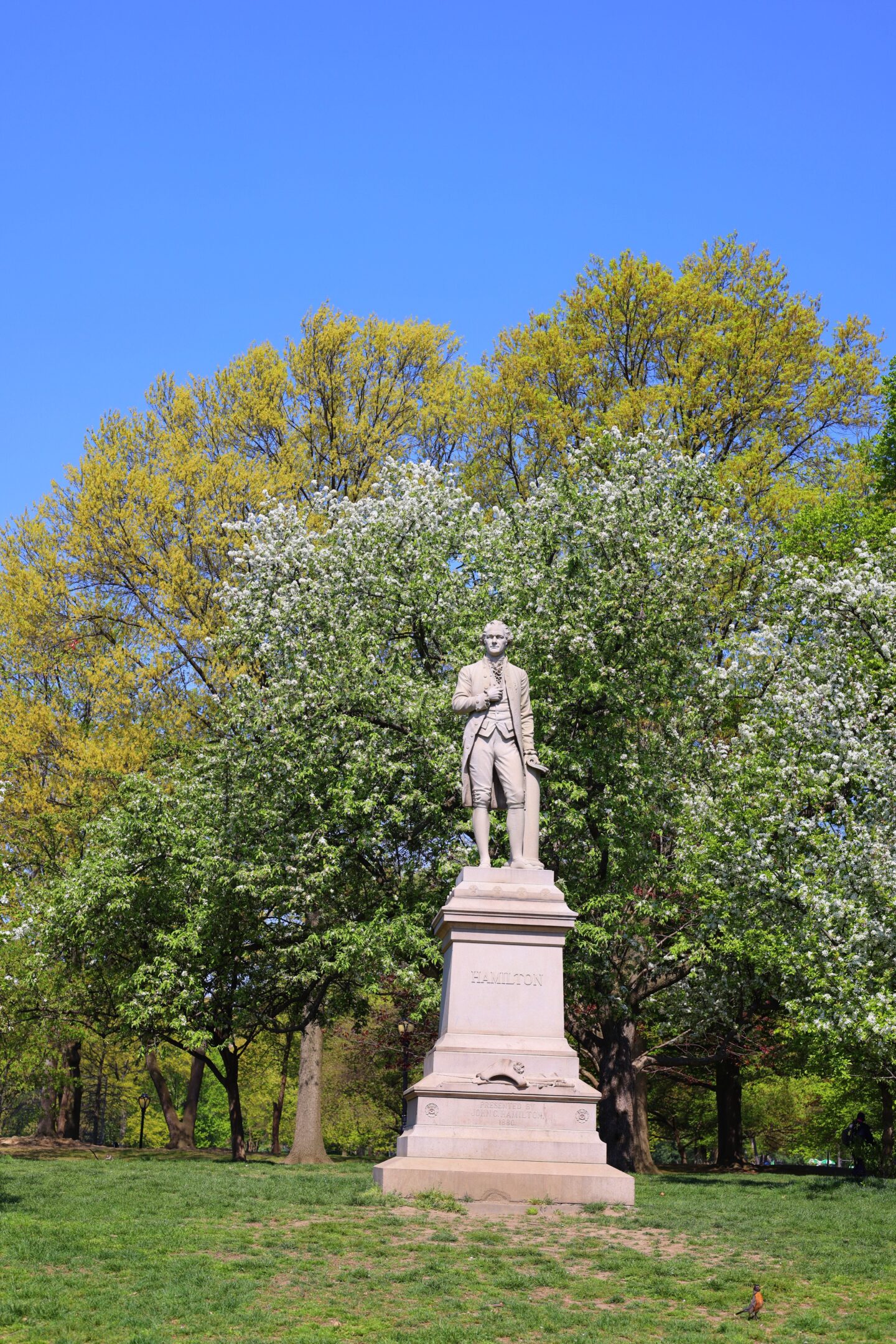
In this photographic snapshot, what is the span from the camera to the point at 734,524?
26.2m

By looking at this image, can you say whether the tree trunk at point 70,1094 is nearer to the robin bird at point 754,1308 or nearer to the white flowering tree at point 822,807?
the white flowering tree at point 822,807

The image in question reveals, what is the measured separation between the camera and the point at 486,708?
16.5m

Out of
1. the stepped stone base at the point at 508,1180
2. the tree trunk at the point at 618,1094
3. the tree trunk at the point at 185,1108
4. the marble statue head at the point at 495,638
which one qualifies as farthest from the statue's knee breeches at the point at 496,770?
the tree trunk at the point at 185,1108

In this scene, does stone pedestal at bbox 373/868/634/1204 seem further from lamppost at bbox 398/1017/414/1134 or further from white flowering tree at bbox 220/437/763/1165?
lamppost at bbox 398/1017/414/1134

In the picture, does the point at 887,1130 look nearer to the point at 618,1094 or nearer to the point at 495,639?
the point at 618,1094

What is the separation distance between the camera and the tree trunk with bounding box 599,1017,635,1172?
25109 mm

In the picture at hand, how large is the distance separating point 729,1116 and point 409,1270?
29.0 m

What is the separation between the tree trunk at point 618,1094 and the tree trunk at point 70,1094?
16718mm

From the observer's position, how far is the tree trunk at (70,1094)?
119 feet

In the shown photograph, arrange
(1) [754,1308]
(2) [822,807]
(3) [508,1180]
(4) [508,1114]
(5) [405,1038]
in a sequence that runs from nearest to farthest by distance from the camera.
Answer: (1) [754,1308], (3) [508,1180], (4) [508,1114], (2) [822,807], (5) [405,1038]

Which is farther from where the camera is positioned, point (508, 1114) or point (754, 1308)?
point (508, 1114)

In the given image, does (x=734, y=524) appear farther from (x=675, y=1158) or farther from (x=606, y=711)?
(x=675, y=1158)

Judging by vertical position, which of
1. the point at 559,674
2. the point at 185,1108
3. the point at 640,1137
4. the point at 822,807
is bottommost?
the point at 185,1108

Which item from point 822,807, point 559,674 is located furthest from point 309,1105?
point 822,807
